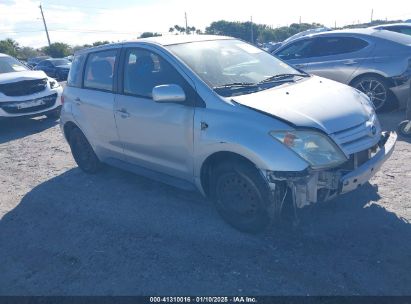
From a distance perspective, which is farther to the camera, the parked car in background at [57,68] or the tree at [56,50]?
the tree at [56,50]

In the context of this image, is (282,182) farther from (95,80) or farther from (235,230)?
(95,80)

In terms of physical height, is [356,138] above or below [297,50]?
below

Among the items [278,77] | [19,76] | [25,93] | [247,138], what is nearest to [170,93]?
[247,138]

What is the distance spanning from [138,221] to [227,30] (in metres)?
67.0

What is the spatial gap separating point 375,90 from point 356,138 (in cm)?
420

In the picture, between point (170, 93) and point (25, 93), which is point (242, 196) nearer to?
point (170, 93)

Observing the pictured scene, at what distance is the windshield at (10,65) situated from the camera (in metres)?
9.49

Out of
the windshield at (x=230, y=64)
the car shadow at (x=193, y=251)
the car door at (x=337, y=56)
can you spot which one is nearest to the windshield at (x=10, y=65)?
the car shadow at (x=193, y=251)

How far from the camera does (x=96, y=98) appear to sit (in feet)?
15.2

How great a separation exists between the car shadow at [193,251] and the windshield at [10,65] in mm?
6648

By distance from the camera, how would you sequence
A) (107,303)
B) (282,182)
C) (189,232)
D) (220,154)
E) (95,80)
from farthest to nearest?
(95,80) < (189,232) < (220,154) < (282,182) < (107,303)

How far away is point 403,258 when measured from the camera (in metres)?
2.91

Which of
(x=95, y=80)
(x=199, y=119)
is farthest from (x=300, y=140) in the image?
(x=95, y=80)

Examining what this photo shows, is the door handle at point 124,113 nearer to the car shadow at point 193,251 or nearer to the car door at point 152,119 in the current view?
the car door at point 152,119
